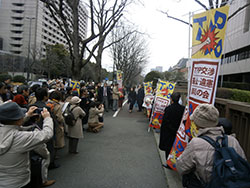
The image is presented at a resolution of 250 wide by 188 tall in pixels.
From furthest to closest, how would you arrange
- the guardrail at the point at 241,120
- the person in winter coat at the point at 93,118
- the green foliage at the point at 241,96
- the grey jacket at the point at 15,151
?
the green foliage at the point at 241,96, the person in winter coat at the point at 93,118, the guardrail at the point at 241,120, the grey jacket at the point at 15,151

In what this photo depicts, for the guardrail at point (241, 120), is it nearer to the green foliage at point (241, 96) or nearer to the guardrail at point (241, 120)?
the guardrail at point (241, 120)

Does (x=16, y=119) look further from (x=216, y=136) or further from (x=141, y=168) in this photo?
(x=141, y=168)

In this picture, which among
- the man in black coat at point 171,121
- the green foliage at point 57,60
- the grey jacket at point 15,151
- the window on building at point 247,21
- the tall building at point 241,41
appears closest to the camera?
the grey jacket at point 15,151

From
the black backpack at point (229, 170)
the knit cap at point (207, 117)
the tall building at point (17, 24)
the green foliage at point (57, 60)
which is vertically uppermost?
the tall building at point (17, 24)

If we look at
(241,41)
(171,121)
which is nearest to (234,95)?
(171,121)

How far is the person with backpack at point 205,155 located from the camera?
163 cm

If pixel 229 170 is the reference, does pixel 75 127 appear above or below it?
below

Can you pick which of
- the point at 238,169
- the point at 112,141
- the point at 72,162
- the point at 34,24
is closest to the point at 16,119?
the point at 238,169

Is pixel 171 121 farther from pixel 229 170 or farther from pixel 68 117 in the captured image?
pixel 68 117

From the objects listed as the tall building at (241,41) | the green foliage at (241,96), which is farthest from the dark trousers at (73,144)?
the tall building at (241,41)

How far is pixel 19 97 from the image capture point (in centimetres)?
447

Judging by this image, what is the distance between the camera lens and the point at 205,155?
1.73m

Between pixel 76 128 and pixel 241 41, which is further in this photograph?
pixel 241 41

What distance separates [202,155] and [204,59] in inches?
65.3
